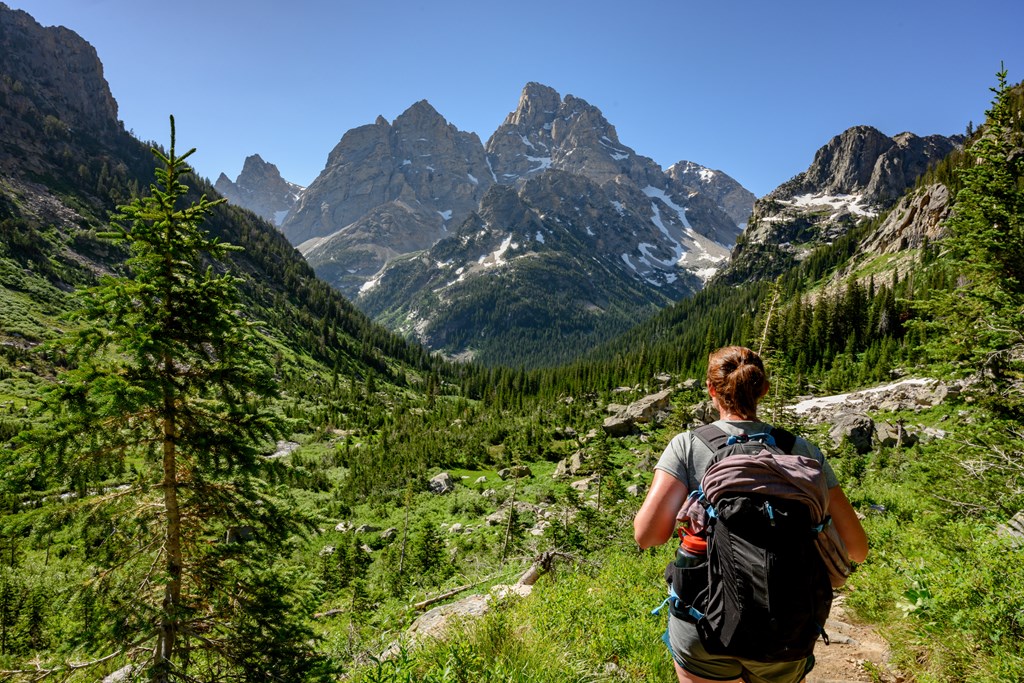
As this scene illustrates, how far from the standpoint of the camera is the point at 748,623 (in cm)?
246

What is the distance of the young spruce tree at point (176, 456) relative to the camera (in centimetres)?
621

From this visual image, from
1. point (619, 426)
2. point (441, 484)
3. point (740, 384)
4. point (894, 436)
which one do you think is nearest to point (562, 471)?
point (441, 484)

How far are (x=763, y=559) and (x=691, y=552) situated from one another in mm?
517

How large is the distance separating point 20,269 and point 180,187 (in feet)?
380

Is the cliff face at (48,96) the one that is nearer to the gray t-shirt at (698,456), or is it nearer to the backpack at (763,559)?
the gray t-shirt at (698,456)

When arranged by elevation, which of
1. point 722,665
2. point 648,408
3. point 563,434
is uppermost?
point 722,665

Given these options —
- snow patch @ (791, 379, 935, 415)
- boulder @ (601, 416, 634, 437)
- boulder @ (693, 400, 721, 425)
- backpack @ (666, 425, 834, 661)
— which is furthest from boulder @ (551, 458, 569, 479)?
backpack @ (666, 425, 834, 661)

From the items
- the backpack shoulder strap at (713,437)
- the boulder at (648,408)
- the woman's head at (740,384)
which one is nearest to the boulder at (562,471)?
the boulder at (648,408)

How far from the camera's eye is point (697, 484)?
9.76 feet

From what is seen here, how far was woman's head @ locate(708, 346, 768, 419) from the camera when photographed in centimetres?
319

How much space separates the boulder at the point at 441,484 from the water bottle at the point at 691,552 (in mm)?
38985

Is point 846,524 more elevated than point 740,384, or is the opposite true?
point 740,384

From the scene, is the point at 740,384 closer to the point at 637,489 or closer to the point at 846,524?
the point at 846,524

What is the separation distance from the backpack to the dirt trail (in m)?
4.28
